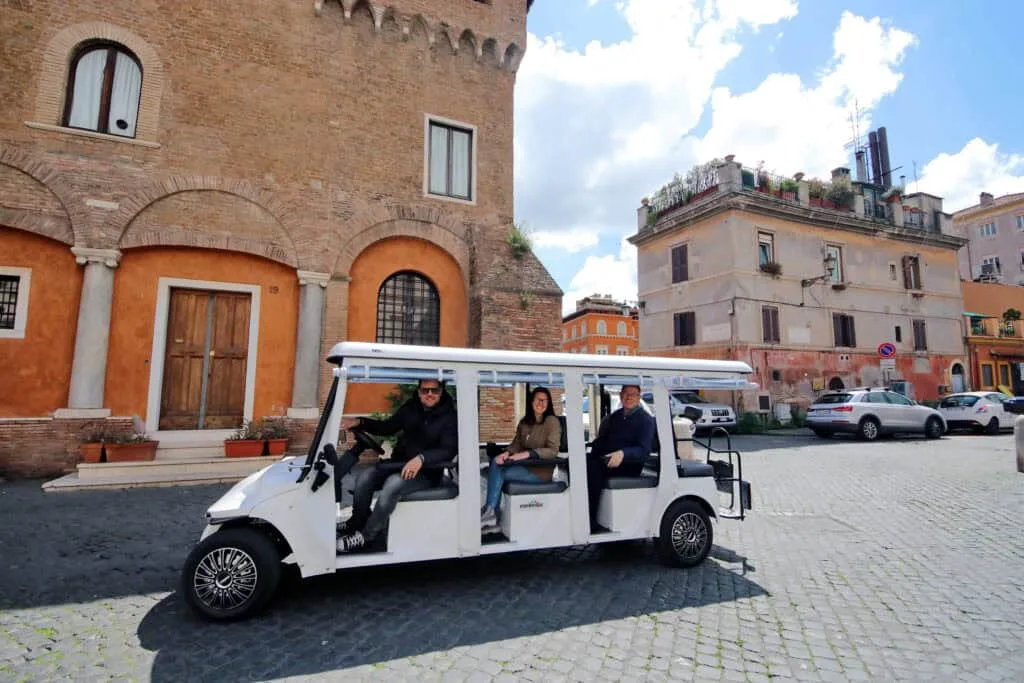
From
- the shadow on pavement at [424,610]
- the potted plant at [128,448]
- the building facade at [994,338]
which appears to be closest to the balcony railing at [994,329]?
the building facade at [994,338]

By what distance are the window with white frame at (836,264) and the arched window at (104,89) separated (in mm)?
25582

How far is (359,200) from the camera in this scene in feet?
36.3

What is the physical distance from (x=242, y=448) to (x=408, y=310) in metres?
4.31

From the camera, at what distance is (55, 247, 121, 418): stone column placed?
880 centimetres

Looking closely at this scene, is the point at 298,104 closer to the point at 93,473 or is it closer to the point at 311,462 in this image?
the point at 93,473

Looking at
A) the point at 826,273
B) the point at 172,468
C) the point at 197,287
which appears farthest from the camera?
the point at 826,273

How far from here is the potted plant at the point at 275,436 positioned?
31.2 feet

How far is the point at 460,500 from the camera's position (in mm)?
4168

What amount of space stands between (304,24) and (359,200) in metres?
4.11

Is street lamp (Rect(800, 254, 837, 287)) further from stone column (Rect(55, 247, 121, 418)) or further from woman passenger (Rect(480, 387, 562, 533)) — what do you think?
stone column (Rect(55, 247, 121, 418))

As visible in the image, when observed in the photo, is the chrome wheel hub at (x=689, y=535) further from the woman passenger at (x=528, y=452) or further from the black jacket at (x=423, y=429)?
the black jacket at (x=423, y=429)

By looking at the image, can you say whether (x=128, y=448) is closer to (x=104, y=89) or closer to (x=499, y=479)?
(x=104, y=89)

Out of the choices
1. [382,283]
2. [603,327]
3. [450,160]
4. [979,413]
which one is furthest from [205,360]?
[603,327]

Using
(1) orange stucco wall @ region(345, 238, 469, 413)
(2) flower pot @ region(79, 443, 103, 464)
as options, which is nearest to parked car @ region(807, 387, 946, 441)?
(1) orange stucco wall @ region(345, 238, 469, 413)
